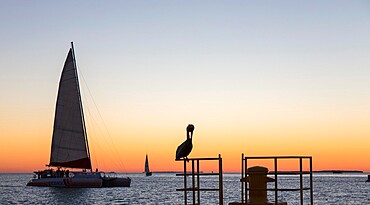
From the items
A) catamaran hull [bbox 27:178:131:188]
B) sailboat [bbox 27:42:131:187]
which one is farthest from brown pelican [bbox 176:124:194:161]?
catamaran hull [bbox 27:178:131:188]

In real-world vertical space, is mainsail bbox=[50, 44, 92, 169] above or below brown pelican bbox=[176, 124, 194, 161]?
above

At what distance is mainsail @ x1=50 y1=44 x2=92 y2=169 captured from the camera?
84.2 meters

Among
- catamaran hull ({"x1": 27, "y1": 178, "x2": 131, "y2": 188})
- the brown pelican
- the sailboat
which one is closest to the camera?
the brown pelican

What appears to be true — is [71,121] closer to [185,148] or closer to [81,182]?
[81,182]

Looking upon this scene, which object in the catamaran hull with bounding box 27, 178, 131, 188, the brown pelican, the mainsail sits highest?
the mainsail

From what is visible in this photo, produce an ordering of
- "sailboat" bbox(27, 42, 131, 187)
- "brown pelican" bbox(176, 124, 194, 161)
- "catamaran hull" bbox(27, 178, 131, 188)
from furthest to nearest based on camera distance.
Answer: "catamaran hull" bbox(27, 178, 131, 188)
"sailboat" bbox(27, 42, 131, 187)
"brown pelican" bbox(176, 124, 194, 161)

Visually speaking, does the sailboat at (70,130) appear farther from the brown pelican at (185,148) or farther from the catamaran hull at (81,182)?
the brown pelican at (185,148)

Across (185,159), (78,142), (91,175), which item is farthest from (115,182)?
(185,159)

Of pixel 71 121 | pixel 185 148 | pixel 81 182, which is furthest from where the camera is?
pixel 81 182

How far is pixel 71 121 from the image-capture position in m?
85.4

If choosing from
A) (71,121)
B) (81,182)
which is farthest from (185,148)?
(81,182)

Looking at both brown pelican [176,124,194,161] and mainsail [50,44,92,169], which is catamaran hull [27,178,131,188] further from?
brown pelican [176,124,194,161]

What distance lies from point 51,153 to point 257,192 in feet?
265

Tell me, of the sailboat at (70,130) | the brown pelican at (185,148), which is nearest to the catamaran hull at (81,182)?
the sailboat at (70,130)
